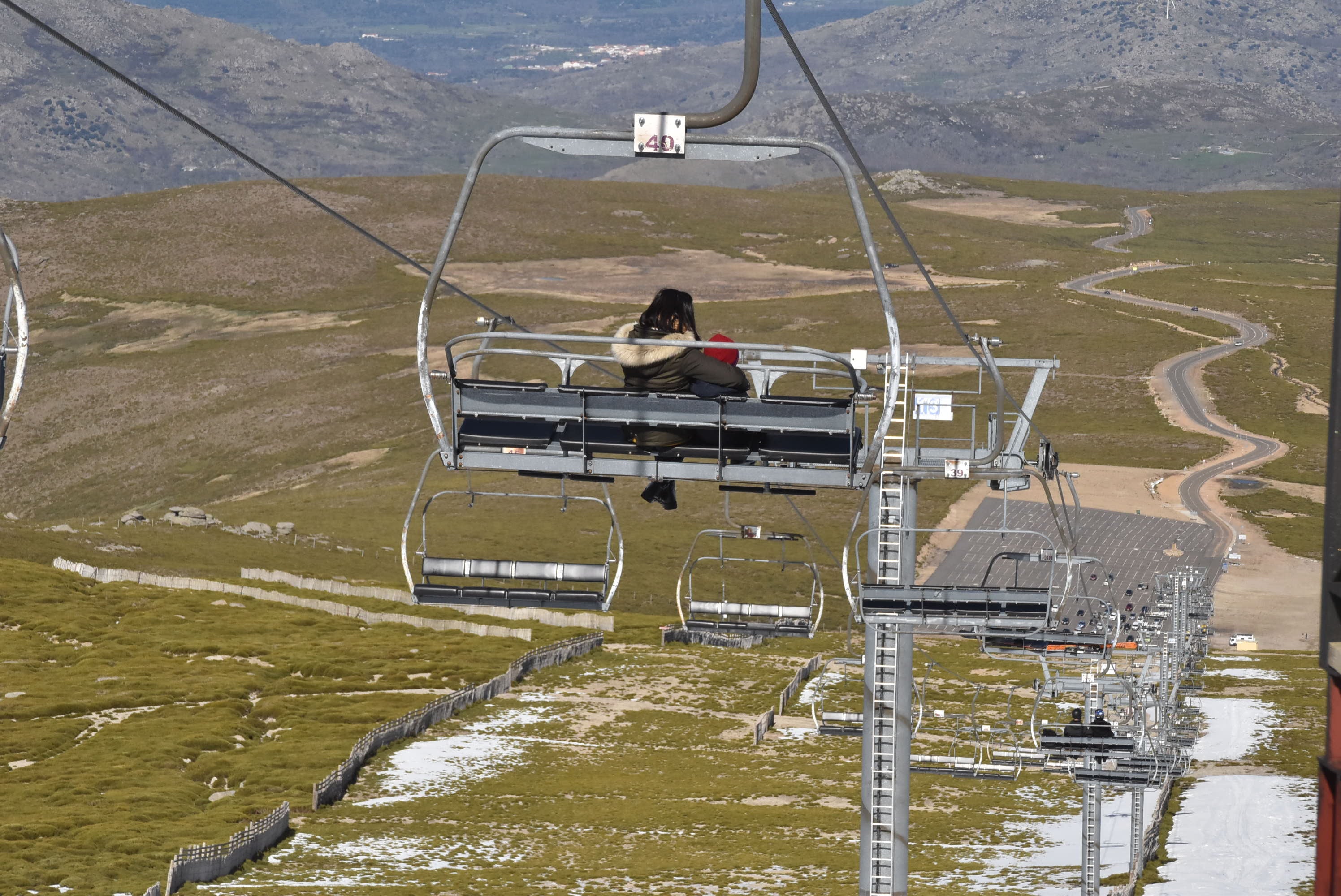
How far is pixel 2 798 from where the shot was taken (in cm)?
7619

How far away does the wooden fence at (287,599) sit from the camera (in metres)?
118

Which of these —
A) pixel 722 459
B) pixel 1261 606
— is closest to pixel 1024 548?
pixel 1261 606

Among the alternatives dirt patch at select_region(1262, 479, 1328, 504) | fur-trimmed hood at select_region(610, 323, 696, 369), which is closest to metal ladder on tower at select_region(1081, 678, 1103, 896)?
fur-trimmed hood at select_region(610, 323, 696, 369)

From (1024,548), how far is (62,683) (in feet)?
253

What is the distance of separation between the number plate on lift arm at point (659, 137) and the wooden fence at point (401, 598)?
317ft

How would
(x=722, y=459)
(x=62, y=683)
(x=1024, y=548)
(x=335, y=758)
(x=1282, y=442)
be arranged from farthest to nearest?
1. (x=1282, y=442)
2. (x=1024, y=548)
3. (x=62, y=683)
4. (x=335, y=758)
5. (x=722, y=459)

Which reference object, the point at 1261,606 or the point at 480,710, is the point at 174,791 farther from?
the point at 1261,606

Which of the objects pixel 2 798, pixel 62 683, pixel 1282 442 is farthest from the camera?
pixel 1282 442

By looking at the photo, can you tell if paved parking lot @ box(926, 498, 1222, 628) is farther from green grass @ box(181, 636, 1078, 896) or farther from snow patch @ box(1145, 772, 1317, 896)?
snow patch @ box(1145, 772, 1317, 896)

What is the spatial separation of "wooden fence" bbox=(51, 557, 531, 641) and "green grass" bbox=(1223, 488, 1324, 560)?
63628mm

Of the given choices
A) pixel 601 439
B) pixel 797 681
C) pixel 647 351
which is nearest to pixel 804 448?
pixel 647 351

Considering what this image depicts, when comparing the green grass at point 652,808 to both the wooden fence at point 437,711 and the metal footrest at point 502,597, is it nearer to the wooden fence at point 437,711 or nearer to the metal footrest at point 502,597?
the wooden fence at point 437,711

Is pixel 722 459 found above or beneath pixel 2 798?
above

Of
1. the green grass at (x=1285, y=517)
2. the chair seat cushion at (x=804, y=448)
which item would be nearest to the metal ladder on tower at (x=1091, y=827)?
the chair seat cushion at (x=804, y=448)
